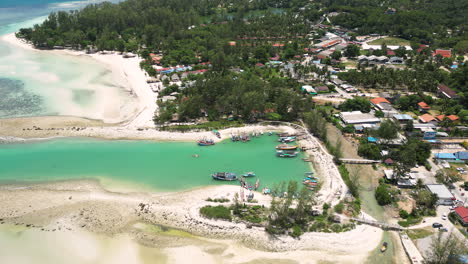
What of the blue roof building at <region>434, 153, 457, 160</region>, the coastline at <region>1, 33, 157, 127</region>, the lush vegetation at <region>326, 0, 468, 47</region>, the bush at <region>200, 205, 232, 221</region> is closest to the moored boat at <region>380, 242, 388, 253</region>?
the bush at <region>200, 205, 232, 221</region>

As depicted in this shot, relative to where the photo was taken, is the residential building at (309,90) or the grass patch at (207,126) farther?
the residential building at (309,90)

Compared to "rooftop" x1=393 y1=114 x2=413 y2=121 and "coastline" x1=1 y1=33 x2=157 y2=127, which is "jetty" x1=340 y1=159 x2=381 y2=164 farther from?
"coastline" x1=1 y1=33 x2=157 y2=127

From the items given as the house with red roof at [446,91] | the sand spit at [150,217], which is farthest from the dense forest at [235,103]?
the house with red roof at [446,91]

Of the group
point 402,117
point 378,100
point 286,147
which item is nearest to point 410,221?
point 286,147

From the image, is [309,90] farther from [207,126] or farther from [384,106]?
[207,126]

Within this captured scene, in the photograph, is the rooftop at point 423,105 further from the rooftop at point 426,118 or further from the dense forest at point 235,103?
the dense forest at point 235,103

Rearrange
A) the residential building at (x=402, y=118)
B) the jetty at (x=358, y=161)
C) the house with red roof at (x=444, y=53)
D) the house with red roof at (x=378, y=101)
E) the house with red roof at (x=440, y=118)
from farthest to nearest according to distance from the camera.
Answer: the house with red roof at (x=444, y=53) → the house with red roof at (x=378, y=101) → the house with red roof at (x=440, y=118) → the residential building at (x=402, y=118) → the jetty at (x=358, y=161)
